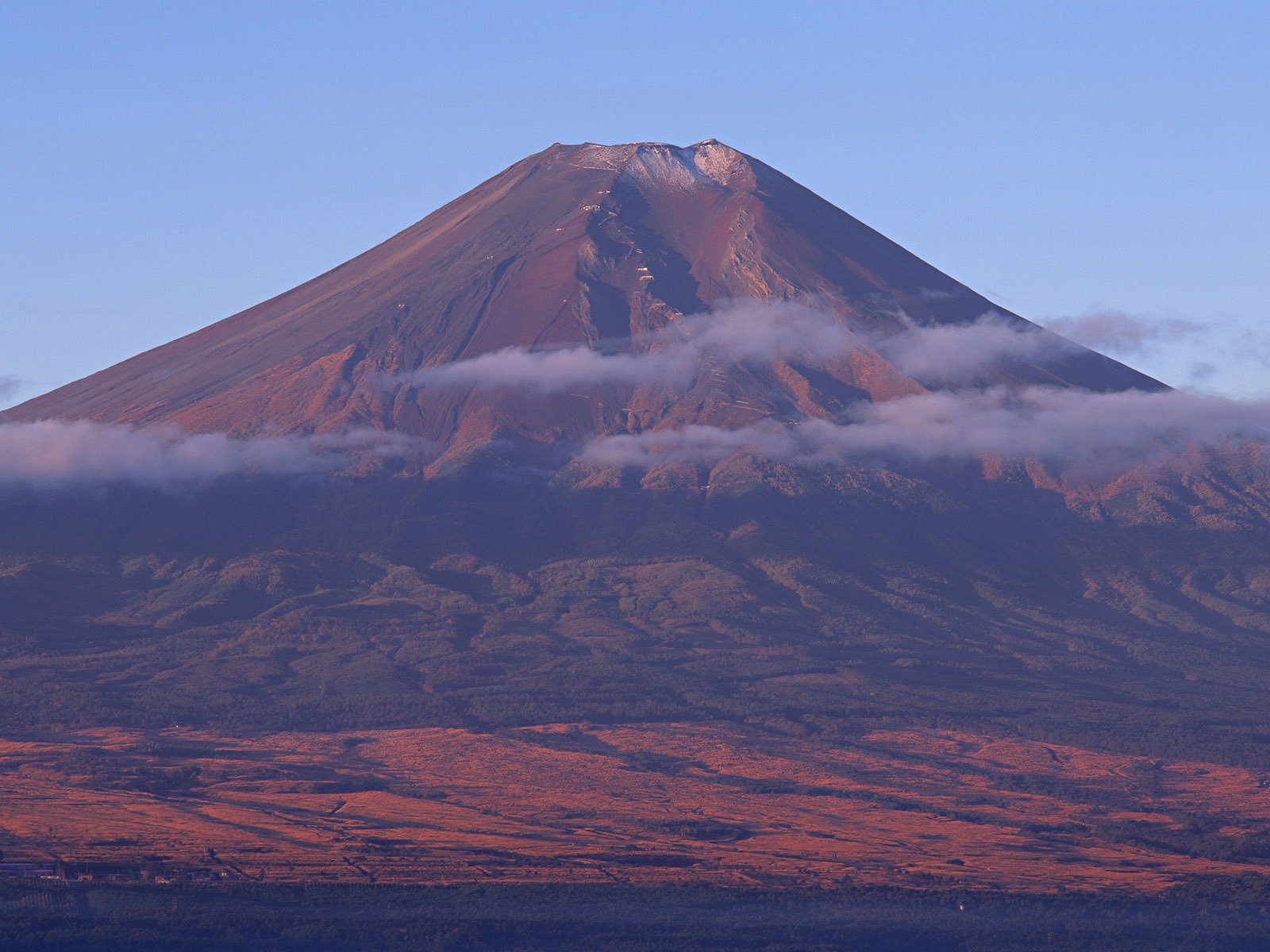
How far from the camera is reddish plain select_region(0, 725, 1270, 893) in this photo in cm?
7825

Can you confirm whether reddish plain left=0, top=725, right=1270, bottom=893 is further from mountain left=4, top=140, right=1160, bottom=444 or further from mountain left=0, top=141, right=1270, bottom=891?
mountain left=4, top=140, right=1160, bottom=444

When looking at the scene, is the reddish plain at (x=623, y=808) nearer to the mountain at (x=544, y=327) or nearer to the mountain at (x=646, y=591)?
the mountain at (x=646, y=591)

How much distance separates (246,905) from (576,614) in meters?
70.7

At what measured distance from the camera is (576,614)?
139375mm

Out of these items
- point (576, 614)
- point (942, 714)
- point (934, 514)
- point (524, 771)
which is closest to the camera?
point (524, 771)

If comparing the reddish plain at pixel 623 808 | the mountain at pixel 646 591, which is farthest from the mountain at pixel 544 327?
the reddish plain at pixel 623 808

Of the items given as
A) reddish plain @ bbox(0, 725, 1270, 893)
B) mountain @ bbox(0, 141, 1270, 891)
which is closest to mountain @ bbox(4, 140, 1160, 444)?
mountain @ bbox(0, 141, 1270, 891)

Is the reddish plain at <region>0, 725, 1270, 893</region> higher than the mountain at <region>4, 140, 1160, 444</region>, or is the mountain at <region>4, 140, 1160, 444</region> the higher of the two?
the mountain at <region>4, 140, 1160, 444</region>

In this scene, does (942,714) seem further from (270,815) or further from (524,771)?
(270,815)

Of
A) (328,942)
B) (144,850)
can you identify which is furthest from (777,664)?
(328,942)

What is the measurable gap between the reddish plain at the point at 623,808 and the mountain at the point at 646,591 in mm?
387

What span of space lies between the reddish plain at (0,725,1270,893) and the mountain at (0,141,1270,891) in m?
0.39

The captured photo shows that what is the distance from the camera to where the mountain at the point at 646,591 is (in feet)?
295

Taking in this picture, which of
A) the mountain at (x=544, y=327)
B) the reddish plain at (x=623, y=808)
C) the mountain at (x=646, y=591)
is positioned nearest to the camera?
the reddish plain at (x=623, y=808)
